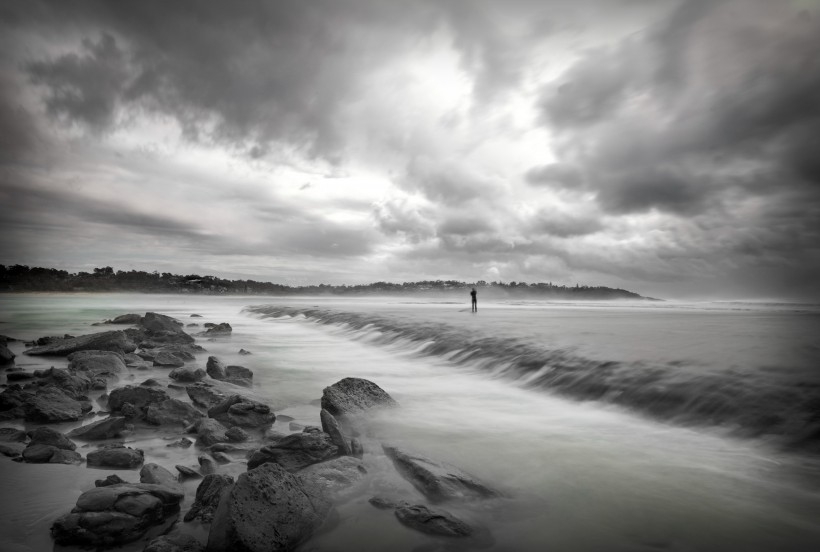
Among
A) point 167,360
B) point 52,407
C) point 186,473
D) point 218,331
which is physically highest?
point 52,407

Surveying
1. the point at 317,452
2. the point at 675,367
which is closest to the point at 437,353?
the point at 675,367

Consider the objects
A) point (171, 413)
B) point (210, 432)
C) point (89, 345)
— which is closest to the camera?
point (210, 432)

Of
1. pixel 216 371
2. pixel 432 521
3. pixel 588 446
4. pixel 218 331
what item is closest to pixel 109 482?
pixel 432 521

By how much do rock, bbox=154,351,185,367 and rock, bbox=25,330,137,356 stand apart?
6.25ft

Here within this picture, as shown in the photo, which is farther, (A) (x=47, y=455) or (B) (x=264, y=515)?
(A) (x=47, y=455)

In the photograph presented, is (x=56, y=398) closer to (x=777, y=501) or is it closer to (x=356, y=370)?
(x=356, y=370)

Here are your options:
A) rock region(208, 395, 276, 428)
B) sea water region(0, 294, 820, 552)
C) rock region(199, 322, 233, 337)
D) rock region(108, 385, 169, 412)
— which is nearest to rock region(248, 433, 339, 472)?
sea water region(0, 294, 820, 552)

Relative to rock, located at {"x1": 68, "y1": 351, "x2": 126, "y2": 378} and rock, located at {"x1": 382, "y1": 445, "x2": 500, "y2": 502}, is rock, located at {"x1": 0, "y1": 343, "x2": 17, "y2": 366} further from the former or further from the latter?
rock, located at {"x1": 382, "y1": 445, "x2": 500, "y2": 502}

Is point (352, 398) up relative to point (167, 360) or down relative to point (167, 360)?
up

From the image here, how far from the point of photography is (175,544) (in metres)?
2.63

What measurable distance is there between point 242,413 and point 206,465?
A: 1.52m

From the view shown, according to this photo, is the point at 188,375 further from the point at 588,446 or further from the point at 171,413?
the point at 588,446

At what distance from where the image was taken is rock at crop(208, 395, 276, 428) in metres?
5.52

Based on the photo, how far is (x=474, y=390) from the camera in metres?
8.59
